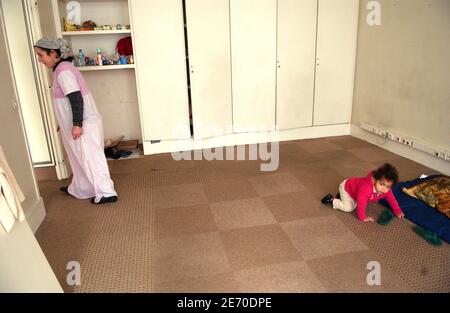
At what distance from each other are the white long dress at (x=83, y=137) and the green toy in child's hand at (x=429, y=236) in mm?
2529

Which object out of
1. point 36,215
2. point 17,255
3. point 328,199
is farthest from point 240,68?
point 17,255

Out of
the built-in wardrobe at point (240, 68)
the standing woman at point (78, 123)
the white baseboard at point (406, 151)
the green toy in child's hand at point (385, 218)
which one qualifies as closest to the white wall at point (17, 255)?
the standing woman at point (78, 123)

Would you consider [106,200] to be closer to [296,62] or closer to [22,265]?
[22,265]

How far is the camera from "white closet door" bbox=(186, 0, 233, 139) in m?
3.98

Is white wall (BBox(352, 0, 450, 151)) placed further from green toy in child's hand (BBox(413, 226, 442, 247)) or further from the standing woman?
the standing woman

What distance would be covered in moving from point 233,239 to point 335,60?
10.5 ft

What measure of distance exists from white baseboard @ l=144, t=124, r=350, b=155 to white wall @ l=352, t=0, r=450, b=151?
0.49 metres

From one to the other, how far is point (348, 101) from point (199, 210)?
301cm

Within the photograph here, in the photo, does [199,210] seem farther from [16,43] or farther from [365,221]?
[16,43]

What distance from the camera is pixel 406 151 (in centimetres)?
388

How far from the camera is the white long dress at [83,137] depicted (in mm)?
2732

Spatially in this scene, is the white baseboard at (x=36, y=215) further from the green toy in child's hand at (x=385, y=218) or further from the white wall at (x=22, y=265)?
the green toy in child's hand at (x=385, y=218)

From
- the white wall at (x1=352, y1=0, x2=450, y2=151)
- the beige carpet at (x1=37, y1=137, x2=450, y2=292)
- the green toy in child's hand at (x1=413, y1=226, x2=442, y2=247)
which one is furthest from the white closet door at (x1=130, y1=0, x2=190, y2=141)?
the green toy in child's hand at (x1=413, y1=226, x2=442, y2=247)

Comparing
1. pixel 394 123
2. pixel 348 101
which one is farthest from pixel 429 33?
pixel 348 101
